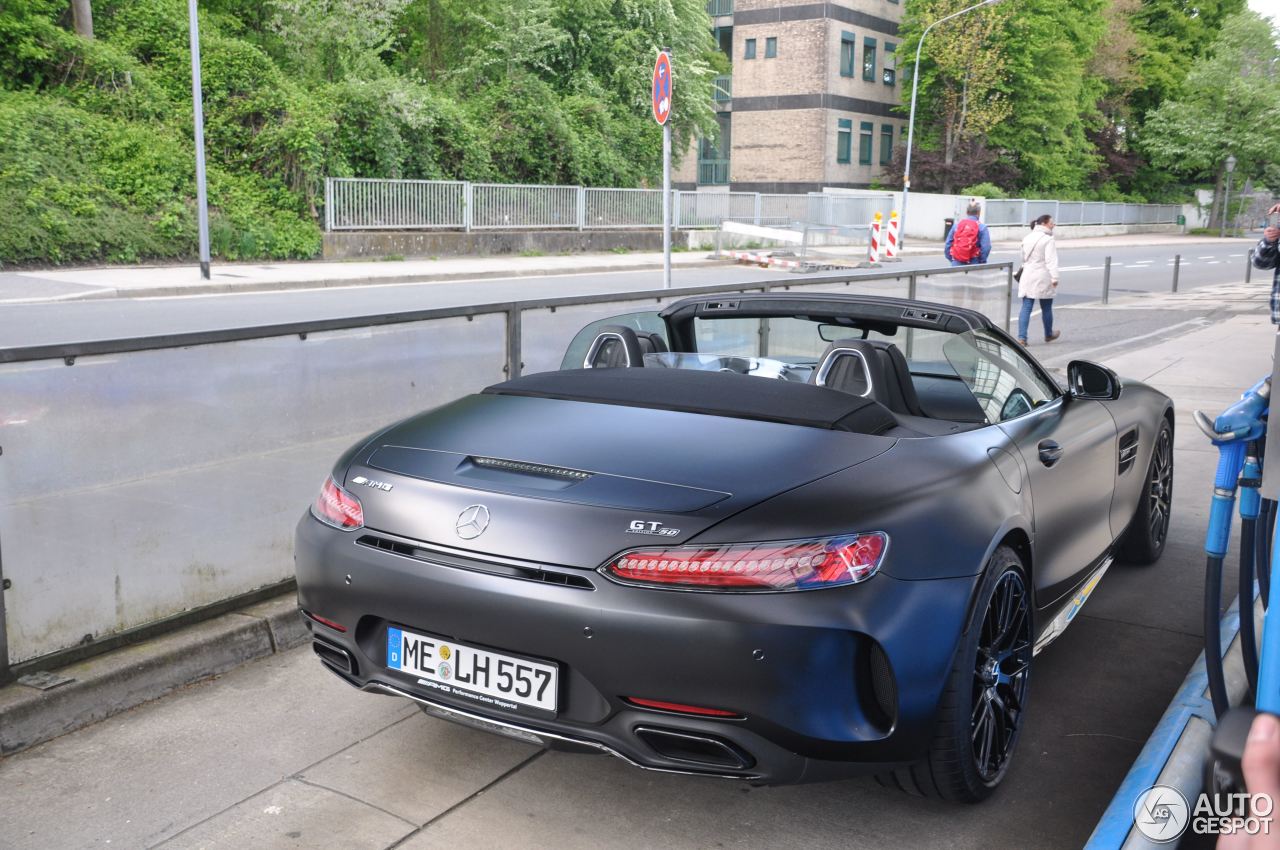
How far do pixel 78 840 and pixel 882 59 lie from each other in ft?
192

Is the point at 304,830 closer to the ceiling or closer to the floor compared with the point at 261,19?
closer to the floor

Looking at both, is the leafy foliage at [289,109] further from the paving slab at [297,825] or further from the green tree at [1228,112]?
the green tree at [1228,112]

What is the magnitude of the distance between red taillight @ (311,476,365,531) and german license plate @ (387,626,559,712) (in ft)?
1.04

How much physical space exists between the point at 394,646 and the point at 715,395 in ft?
3.85

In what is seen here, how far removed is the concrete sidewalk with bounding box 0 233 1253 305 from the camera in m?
18.8

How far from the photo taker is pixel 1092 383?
14.6 ft

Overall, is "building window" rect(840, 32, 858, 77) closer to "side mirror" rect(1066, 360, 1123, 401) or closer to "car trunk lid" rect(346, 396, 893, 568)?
"side mirror" rect(1066, 360, 1123, 401)

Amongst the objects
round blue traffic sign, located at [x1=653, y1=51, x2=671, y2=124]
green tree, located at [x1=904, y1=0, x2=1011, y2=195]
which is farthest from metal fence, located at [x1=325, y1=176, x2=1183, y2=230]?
round blue traffic sign, located at [x1=653, y1=51, x2=671, y2=124]

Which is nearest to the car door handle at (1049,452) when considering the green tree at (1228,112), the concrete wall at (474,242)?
the concrete wall at (474,242)

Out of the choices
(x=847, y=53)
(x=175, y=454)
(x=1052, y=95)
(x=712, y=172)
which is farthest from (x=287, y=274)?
(x=1052, y=95)

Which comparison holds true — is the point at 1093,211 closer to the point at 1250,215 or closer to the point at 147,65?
the point at 1250,215

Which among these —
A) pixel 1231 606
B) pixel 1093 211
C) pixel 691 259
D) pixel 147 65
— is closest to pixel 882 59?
pixel 1093 211

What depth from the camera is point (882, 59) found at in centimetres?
5712

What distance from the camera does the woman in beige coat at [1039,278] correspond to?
15898 millimetres
